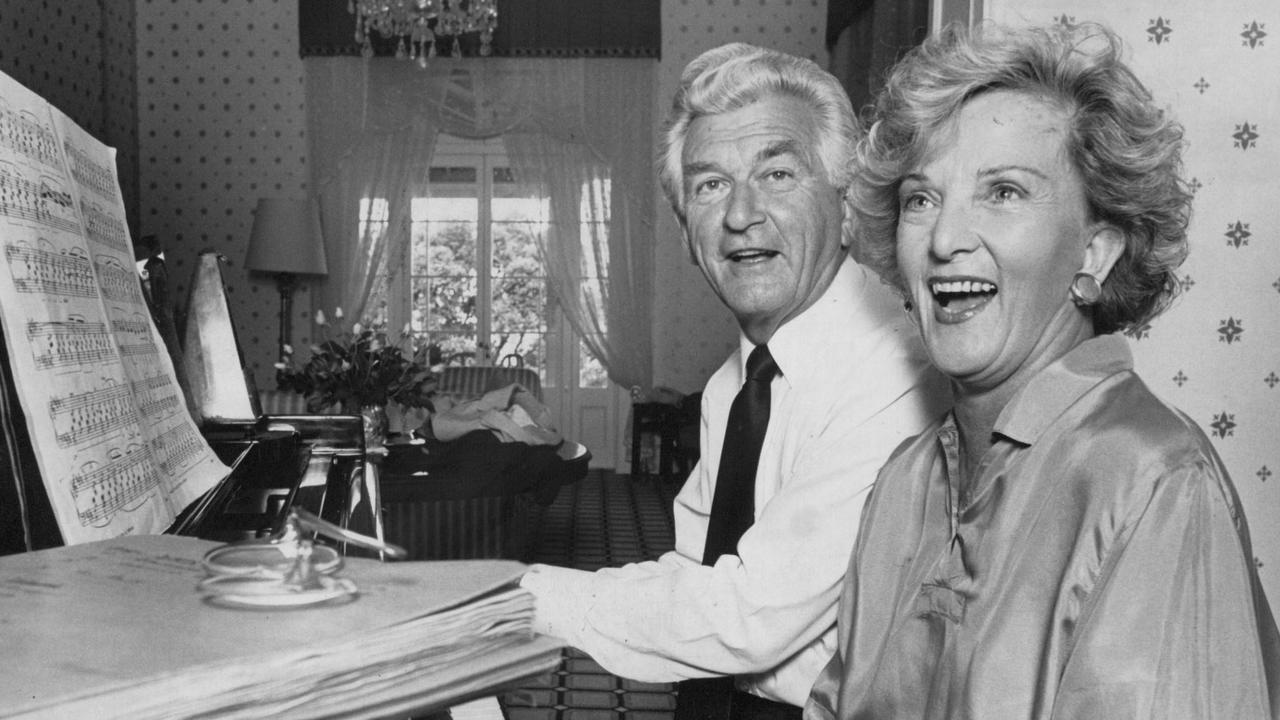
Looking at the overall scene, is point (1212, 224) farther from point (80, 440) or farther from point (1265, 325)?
point (80, 440)

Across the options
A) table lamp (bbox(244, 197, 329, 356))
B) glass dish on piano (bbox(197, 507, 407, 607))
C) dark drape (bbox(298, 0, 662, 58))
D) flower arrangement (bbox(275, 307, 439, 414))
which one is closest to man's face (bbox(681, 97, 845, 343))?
glass dish on piano (bbox(197, 507, 407, 607))

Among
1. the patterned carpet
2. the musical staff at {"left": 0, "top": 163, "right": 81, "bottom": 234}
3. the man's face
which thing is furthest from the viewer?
the patterned carpet

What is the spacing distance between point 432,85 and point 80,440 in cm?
744

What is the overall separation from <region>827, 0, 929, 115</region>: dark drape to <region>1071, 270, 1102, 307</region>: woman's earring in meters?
3.84

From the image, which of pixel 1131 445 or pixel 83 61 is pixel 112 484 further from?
pixel 83 61

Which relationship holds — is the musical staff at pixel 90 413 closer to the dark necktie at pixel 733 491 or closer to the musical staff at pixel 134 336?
the musical staff at pixel 134 336

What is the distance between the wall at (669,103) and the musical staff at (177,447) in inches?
266

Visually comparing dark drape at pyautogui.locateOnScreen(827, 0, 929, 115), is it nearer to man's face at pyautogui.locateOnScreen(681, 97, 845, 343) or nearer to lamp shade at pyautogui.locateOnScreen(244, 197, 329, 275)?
man's face at pyautogui.locateOnScreen(681, 97, 845, 343)

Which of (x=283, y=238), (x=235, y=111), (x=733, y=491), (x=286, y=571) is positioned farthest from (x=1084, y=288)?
(x=235, y=111)

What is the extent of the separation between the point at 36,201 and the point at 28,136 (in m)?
0.07

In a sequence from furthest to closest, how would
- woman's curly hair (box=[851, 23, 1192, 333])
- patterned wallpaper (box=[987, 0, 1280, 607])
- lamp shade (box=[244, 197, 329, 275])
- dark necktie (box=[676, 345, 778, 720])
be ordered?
lamp shade (box=[244, 197, 329, 275])
patterned wallpaper (box=[987, 0, 1280, 607])
dark necktie (box=[676, 345, 778, 720])
woman's curly hair (box=[851, 23, 1192, 333])

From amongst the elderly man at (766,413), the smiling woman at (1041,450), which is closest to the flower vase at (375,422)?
the elderly man at (766,413)

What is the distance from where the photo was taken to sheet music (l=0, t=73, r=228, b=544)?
0.92 metres

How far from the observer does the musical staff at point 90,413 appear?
3.08 feet
